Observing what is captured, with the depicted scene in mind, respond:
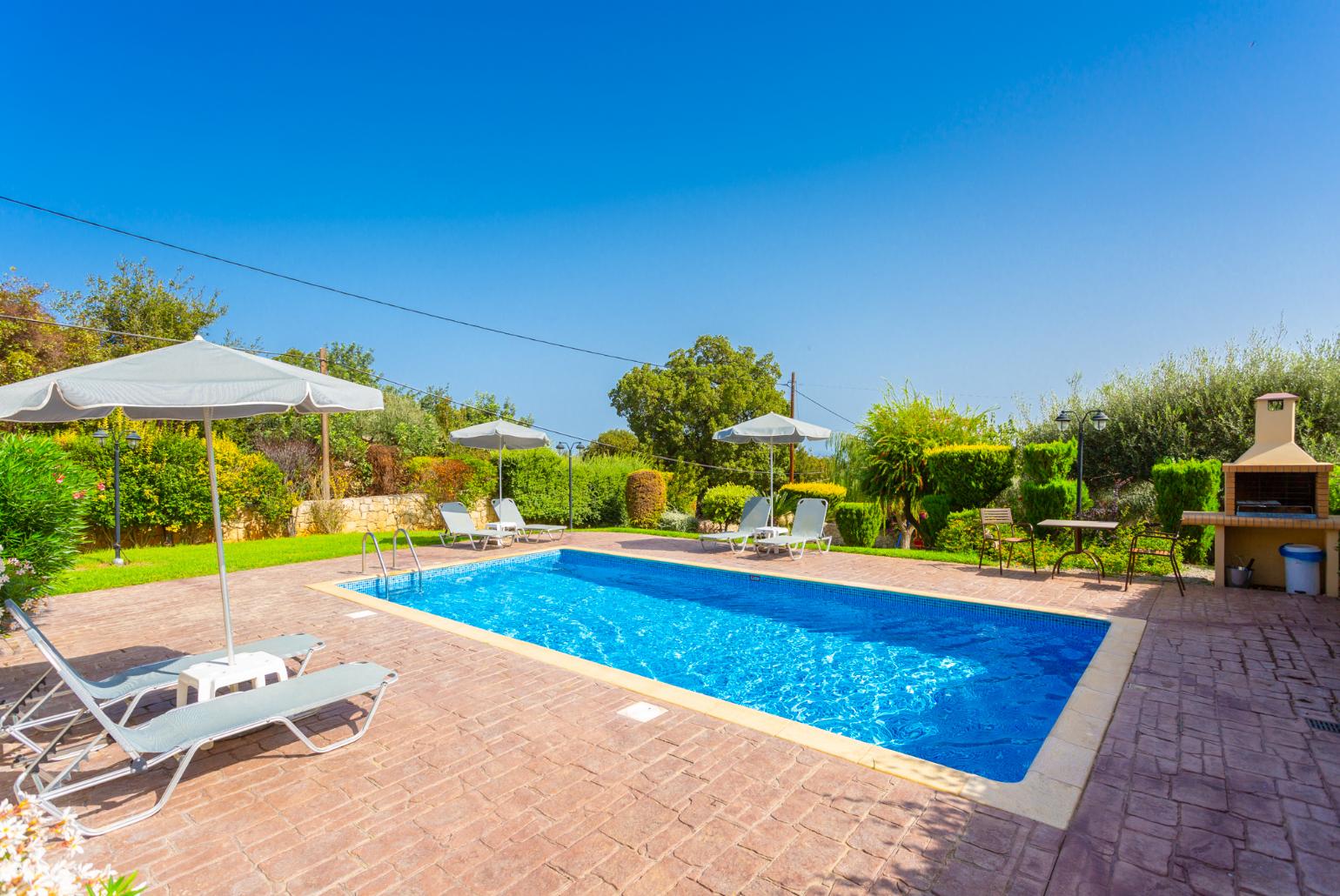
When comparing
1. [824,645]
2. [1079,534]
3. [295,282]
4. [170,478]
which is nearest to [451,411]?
[295,282]

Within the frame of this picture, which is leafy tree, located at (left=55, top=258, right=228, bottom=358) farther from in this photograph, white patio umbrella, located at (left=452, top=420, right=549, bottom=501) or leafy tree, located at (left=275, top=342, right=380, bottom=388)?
white patio umbrella, located at (left=452, top=420, right=549, bottom=501)

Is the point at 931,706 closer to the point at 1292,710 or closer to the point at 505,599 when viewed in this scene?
the point at 1292,710

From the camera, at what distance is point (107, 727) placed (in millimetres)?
3016

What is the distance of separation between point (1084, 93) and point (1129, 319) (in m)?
6.48

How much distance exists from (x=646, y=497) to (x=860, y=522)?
6.18m

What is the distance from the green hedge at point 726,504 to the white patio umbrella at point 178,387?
11661 millimetres

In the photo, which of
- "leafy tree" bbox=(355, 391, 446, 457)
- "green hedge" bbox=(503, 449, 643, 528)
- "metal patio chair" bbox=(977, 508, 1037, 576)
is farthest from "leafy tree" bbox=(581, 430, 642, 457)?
"metal patio chair" bbox=(977, 508, 1037, 576)

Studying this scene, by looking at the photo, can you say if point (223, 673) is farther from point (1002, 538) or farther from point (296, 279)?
point (296, 279)

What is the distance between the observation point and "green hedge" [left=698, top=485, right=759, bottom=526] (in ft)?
50.6

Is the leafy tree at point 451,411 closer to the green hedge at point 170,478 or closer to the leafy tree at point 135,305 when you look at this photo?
the leafy tree at point 135,305

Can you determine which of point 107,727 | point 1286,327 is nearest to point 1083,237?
point 1286,327

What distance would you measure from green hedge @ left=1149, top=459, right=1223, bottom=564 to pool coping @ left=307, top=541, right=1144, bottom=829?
14.6ft

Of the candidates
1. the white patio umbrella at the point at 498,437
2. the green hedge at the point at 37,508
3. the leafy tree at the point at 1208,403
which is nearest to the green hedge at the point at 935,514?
the leafy tree at the point at 1208,403

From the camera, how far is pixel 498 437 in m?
12.8
